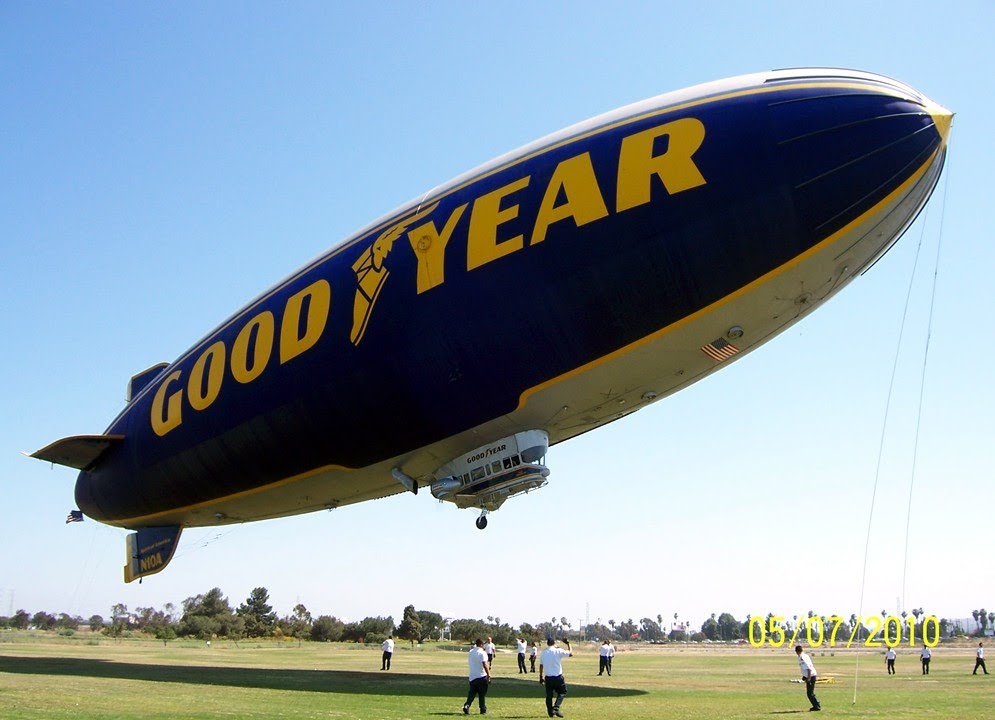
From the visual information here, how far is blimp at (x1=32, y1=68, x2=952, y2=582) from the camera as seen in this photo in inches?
653

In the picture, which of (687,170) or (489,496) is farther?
(489,496)

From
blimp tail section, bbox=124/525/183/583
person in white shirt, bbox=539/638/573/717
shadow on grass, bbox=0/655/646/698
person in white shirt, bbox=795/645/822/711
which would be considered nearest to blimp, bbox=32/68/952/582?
shadow on grass, bbox=0/655/646/698

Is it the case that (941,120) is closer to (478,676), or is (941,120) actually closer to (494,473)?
(494,473)

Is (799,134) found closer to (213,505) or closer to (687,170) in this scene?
(687,170)

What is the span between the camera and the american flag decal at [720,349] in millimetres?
18719

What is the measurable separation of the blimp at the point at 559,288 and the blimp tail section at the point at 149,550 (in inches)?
289

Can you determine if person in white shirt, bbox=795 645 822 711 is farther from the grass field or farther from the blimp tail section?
the blimp tail section

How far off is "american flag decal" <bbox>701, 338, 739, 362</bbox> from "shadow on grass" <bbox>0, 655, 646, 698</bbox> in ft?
29.8

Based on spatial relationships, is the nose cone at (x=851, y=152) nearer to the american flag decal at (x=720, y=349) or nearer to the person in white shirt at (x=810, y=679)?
the american flag decal at (x=720, y=349)

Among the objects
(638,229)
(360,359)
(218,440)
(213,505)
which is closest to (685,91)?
(638,229)

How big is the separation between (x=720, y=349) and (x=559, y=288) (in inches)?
162

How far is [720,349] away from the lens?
19.0 m

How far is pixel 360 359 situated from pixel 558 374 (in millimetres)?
5357

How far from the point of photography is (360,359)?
21.1m
